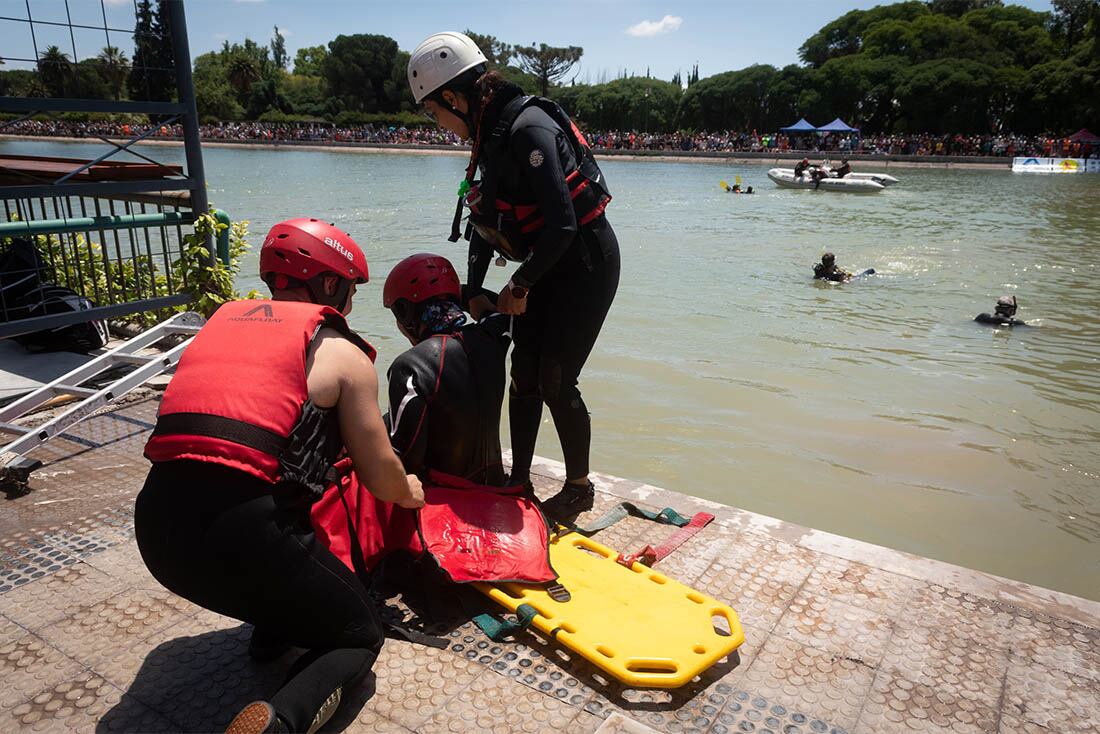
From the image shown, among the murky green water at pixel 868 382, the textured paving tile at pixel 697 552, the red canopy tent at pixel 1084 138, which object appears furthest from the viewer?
the red canopy tent at pixel 1084 138

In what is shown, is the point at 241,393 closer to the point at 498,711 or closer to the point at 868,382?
the point at 498,711

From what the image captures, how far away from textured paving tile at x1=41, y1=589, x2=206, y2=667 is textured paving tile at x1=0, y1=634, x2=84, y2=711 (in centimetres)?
4

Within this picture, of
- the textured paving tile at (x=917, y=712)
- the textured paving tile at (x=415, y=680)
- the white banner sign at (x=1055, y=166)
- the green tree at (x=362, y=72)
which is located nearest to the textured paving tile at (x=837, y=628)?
the textured paving tile at (x=917, y=712)

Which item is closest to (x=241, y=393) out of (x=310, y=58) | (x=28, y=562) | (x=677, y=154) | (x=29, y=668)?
(x=29, y=668)

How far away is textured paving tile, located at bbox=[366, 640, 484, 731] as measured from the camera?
254 cm

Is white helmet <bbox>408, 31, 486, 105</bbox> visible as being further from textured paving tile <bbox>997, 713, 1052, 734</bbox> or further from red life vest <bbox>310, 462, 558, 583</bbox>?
textured paving tile <bbox>997, 713, 1052, 734</bbox>

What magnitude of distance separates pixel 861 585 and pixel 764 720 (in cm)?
105

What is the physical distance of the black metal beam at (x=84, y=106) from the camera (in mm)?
5125

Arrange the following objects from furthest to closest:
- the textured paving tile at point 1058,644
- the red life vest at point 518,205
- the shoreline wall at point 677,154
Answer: the shoreline wall at point 677,154 < the red life vest at point 518,205 < the textured paving tile at point 1058,644

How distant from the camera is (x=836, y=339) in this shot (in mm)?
10633

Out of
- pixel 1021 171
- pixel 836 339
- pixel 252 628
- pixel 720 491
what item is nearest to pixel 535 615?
pixel 252 628

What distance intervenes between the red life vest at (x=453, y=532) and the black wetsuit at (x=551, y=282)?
680mm

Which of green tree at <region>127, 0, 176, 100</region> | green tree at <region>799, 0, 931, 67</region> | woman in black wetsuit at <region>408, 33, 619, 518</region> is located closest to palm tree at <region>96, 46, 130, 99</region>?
green tree at <region>127, 0, 176, 100</region>

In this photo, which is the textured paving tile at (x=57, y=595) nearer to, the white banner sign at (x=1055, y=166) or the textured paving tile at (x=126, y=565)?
the textured paving tile at (x=126, y=565)
